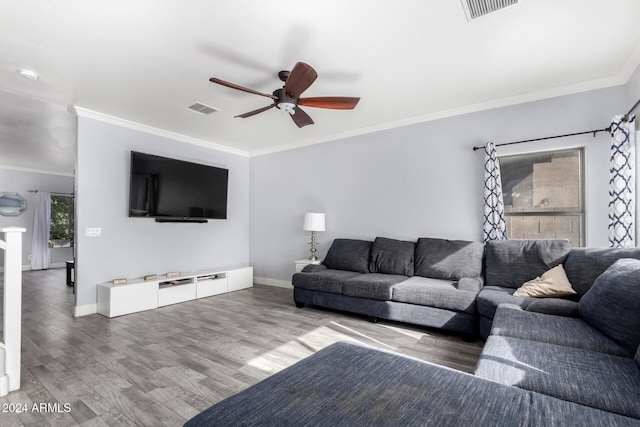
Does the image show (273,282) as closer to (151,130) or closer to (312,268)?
(312,268)

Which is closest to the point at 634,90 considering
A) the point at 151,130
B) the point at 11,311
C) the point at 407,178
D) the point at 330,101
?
the point at 407,178

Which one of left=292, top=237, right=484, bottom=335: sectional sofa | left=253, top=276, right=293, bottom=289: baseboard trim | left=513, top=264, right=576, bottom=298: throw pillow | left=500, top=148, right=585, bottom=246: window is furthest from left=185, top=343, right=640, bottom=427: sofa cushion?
left=253, top=276, right=293, bottom=289: baseboard trim

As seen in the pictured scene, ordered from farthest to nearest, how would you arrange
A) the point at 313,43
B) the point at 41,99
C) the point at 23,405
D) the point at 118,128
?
the point at 118,128
the point at 41,99
the point at 313,43
the point at 23,405

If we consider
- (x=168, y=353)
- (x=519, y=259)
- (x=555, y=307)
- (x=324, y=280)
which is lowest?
(x=168, y=353)

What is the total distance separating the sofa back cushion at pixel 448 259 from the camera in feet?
11.4

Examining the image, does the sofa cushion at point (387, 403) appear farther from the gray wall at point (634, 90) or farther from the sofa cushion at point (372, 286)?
the gray wall at point (634, 90)

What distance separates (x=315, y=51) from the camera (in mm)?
2578

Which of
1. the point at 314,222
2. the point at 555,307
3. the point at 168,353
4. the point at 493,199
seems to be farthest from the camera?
the point at 314,222

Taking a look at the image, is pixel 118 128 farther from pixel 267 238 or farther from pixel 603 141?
pixel 603 141

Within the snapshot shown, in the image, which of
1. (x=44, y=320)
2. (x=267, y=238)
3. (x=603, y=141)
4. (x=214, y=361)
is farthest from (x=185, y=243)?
(x=603, y=141)

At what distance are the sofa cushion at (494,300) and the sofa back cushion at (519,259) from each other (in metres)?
0.20

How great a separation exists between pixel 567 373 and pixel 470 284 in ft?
5.89

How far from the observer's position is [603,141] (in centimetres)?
310

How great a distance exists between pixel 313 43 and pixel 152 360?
2877 millimetres
